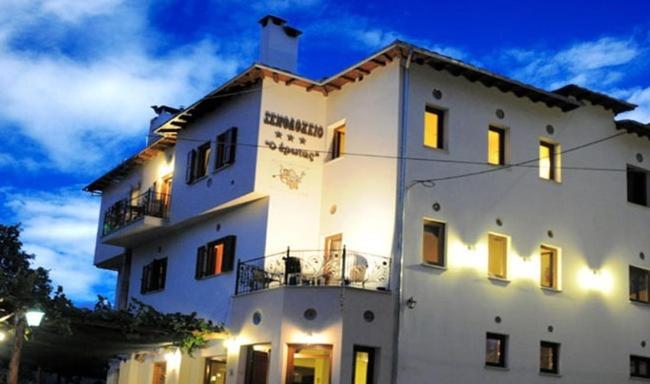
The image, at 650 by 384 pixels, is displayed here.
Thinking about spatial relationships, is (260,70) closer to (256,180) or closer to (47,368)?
(256,180)

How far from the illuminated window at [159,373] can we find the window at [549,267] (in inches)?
479

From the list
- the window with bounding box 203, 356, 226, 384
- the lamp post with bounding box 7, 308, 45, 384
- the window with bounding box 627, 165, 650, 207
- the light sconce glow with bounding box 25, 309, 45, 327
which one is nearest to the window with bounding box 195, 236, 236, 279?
the window with bounding box 203, 356, 226, 384

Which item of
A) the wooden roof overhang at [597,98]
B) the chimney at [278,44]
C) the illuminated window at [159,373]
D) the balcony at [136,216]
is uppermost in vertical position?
the chimney at [278,44]

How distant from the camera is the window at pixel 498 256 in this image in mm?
21500

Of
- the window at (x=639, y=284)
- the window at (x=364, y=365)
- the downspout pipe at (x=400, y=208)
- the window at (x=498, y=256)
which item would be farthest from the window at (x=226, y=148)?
the window at (x=639, y=284)

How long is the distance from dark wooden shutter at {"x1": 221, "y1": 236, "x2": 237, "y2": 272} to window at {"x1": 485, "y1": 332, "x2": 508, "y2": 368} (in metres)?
7.22

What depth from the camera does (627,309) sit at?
23.8m

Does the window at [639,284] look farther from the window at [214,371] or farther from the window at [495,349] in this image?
the window at [214,371]

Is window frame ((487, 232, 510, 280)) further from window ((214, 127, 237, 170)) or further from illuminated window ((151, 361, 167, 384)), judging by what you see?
illuminated window ((151, 361, 167, 384))

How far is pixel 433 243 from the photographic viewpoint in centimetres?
2062

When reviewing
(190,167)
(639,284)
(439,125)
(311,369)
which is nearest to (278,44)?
(190,167)

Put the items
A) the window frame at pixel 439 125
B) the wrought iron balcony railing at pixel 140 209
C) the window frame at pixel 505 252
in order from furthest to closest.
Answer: the wrought iron balcony railing at pixel 140 209 < the window frame at pixel 505 252 < the window frame at pixel 439 125

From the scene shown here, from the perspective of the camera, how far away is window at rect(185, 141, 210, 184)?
25797mm

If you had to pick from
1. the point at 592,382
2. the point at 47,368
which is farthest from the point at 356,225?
the point at 47,368
